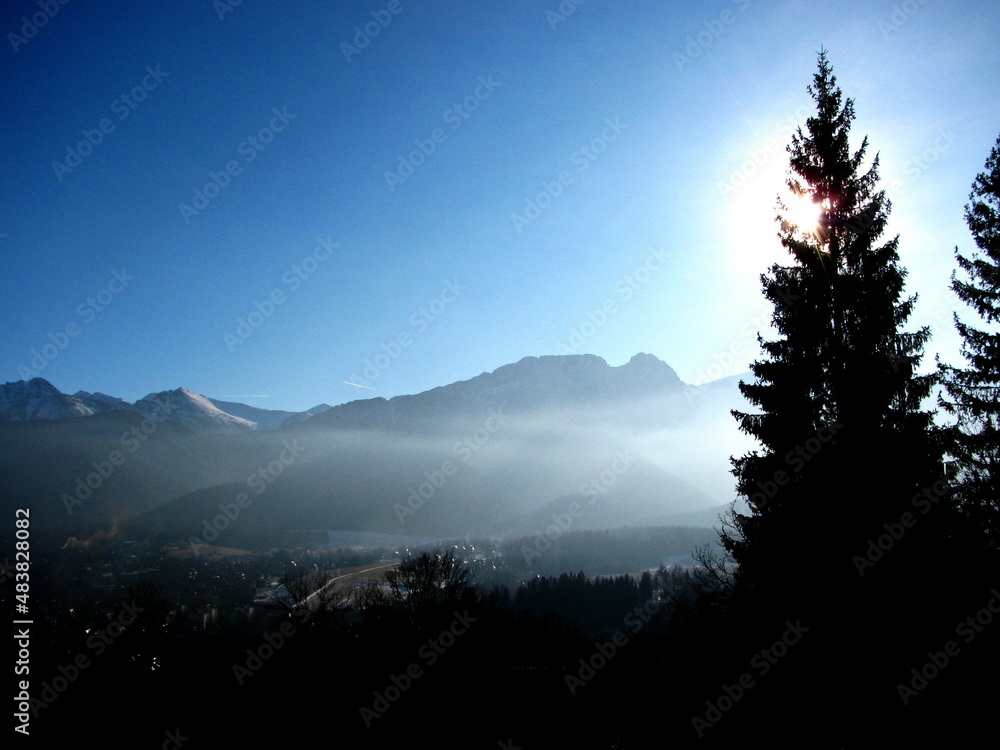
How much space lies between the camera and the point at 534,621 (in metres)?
48.9

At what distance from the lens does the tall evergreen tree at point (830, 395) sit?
1046 centimetres

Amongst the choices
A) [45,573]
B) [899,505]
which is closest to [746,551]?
[899,505]

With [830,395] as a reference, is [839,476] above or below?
below

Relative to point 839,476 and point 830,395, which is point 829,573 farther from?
point 830,395

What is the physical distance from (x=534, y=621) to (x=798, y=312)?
45.4 meters

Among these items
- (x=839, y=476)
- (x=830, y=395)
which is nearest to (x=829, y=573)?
(x=839, y=476)

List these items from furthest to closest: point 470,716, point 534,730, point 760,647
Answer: point 470,716 → point 534,730 → point 760,647

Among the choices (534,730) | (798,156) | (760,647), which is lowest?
(534,730)

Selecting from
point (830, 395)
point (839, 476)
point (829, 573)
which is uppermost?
point (830, 395)

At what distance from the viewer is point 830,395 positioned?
11797 mm

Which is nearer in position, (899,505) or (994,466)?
(899,505)

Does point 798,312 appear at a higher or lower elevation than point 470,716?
higher

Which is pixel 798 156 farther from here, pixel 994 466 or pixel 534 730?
pixel 534 730

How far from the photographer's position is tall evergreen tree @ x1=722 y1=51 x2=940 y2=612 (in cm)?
1046
